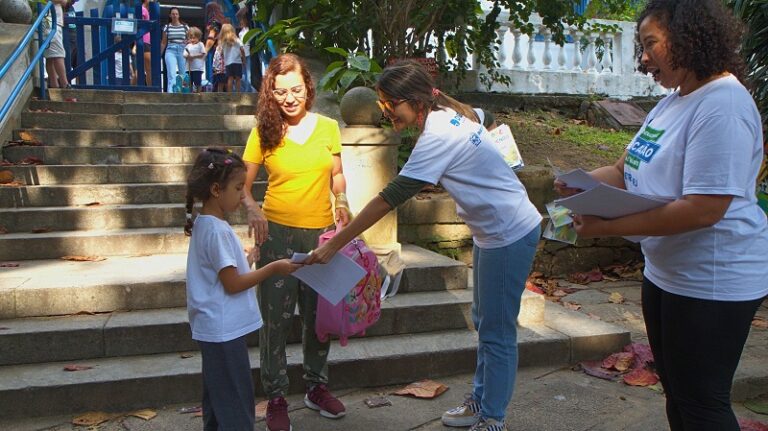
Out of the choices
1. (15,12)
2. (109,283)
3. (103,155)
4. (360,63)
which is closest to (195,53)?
(15,12)

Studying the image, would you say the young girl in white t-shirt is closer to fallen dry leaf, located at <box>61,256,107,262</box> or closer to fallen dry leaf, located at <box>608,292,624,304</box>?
fallen dry leaf, located at <box>61,256,107,262</box>

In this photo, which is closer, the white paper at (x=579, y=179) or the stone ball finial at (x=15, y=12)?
the white paper at (x=579, y=179)

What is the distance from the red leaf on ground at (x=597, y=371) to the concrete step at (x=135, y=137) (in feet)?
15.6

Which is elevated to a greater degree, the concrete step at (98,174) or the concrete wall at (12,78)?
the concrete wall at (12,78)

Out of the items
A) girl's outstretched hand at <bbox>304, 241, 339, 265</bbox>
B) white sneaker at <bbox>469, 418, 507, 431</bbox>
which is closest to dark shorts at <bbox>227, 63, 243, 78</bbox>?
girl's outstretched hand at <bbox>304, 241, 339, 265</bbox>

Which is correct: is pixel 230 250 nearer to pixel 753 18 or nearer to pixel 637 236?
pixel 637 236

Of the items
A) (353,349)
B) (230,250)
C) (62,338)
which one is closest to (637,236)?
(230,250)

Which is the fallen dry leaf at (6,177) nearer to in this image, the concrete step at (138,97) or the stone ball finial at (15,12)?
the concrete step at (138,97)

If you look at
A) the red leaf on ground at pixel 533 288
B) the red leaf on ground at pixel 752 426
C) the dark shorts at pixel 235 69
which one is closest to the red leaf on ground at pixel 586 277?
the red leaf on ground at pixel 533 288

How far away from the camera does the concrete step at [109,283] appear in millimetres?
4512

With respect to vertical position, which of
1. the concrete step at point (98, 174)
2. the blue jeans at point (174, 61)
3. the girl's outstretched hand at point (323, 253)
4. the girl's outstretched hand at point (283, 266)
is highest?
the blue jeans at point (174, 61)

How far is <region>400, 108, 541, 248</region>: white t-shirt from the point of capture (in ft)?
9.84

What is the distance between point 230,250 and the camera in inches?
110

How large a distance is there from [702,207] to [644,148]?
0.35m
